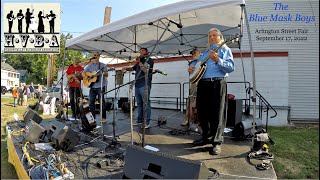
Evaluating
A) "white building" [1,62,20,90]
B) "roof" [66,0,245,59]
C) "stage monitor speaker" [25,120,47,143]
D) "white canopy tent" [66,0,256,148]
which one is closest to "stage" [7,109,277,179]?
"stage monitor speaker" [25,120,47,143]

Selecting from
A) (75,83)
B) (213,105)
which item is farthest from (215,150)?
(75,83)

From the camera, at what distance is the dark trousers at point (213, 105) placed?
3736 millimetres

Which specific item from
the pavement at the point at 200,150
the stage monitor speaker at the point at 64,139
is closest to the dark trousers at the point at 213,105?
the pavement at the point at 200,150

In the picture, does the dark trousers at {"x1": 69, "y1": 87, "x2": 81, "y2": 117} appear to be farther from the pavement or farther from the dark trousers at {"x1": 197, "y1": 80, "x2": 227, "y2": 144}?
the dark trousers at {"x1": 197, "y1": 80, "x2": 227, "y2": 144}

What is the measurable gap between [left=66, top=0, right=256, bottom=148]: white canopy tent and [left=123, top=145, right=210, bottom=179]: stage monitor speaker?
1836 mm

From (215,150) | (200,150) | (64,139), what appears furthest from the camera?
(64,139)

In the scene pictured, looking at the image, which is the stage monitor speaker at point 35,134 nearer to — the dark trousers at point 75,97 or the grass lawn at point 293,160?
the grass lawn at point 293,160

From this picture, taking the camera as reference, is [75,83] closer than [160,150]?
No

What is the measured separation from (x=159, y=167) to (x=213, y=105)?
1.50 meters

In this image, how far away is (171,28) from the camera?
706cm

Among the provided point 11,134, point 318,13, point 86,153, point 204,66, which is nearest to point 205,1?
point 204,66

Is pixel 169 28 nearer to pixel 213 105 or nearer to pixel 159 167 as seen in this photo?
pixel 213 105

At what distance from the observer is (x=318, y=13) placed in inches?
400

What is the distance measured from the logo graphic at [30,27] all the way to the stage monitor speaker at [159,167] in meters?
10.7
